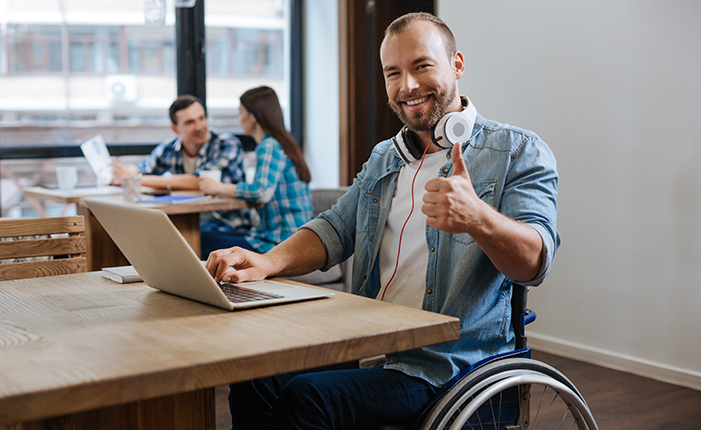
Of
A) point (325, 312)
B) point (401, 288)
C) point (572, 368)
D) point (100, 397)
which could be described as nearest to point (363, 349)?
point (325, 312)

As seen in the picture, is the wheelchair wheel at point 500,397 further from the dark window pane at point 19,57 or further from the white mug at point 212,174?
the dark window pane at point 19,57

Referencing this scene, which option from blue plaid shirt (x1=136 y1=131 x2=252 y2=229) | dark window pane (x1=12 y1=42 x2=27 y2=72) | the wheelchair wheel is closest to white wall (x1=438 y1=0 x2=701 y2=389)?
blue plaid shirt (x1=136 y1=131 x2=252 y2=229)

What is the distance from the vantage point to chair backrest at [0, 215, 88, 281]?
164 centimetres

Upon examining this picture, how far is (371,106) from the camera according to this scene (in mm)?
4418

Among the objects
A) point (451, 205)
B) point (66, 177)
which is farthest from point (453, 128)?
point (66, 177)

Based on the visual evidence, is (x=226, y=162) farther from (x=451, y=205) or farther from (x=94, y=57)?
(x=451, y=205)

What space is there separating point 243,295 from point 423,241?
0.45 m

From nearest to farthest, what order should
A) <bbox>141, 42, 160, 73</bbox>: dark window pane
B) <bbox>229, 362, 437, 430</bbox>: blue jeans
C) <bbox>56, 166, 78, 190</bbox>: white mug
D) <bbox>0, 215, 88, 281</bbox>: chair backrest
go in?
<bbox>229, 362, 437, 430</bbox>: blue jeans → <bbox>0, 215, 88, 281</bbox>: chair backrest → <bbox>56, 166, 78, 190</bbox>: white mug → <bbox>141, 42, 160, 73</bbox>: dark window pane

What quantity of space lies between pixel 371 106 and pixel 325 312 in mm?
3481

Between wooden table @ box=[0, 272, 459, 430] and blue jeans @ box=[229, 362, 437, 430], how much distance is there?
0.48ft

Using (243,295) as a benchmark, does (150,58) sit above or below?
above

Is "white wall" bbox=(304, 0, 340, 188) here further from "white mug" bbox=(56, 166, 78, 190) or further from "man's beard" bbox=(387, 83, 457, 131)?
"man's beard" bbox=(387, 83, 457, 131)

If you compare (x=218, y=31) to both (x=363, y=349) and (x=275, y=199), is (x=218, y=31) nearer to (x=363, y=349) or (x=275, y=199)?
(x=275, y=199)

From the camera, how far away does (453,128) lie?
1425 millimetres
